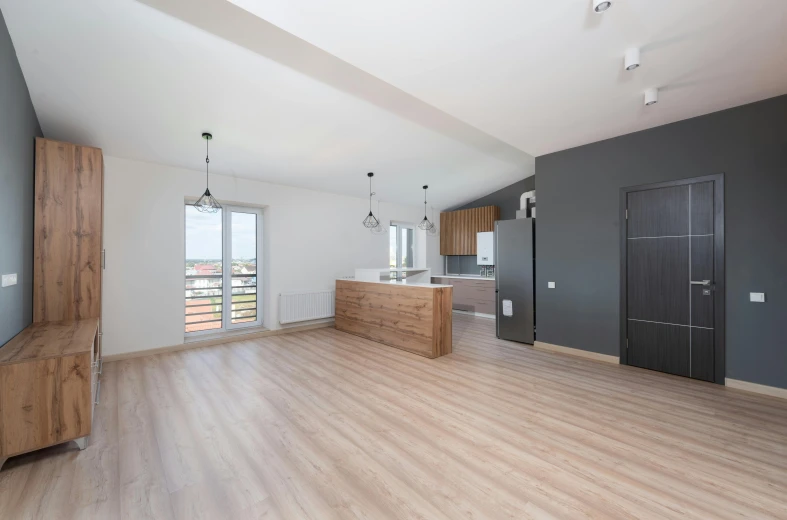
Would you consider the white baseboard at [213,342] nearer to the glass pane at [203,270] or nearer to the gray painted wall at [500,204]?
the glass pane at [203,270]

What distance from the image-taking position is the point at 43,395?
211 cm

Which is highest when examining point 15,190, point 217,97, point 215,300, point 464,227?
point 217,97

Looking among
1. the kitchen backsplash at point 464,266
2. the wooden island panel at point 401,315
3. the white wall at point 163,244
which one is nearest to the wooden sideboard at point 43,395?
the white wall at point 163,244

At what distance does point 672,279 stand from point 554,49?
9.96 feet

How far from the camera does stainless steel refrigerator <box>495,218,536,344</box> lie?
497cm

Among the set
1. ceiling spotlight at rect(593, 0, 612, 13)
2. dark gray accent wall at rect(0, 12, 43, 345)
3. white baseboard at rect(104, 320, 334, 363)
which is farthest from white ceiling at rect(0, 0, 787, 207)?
white baseboard at rect(104, 320, 334, 363)

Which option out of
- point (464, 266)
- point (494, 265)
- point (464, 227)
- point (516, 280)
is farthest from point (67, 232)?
point (464, 266)

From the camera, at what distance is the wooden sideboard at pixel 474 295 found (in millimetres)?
7152

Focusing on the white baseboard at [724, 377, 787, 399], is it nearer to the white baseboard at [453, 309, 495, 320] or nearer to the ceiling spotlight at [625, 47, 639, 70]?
the ceiling spotlight at [625, 47, 639, 70]

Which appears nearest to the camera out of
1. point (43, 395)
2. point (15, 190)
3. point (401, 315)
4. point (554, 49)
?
point (43, 395)

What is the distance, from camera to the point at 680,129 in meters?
3.66

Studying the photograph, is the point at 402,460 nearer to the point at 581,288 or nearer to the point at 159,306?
the point at 581,288

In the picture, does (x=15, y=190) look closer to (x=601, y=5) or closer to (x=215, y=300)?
(x=215, y=300)

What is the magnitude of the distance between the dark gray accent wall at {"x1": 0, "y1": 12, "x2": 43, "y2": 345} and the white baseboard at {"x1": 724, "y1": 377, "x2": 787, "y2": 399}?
6412 mm
